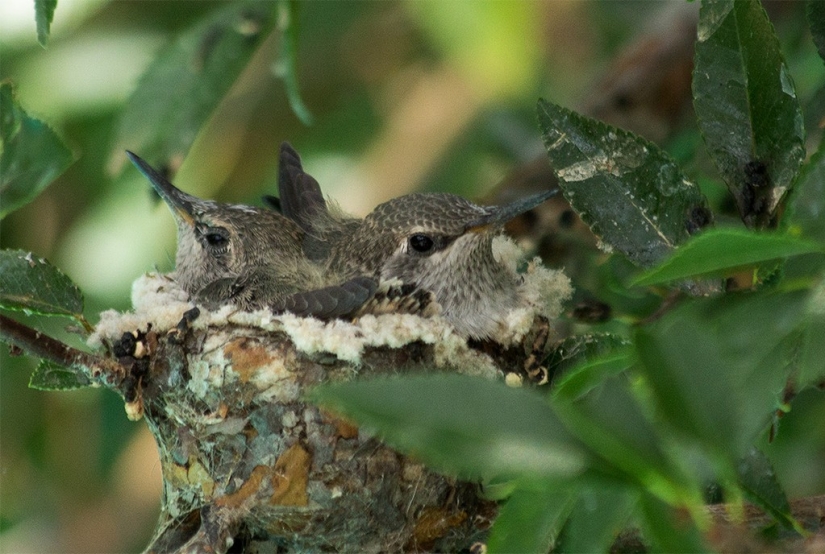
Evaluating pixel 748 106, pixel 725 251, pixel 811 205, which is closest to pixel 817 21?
pixel 748 106

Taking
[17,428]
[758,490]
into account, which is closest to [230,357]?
[758,490]

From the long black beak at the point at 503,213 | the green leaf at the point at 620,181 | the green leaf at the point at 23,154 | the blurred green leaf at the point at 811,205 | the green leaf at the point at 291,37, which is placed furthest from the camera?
the long black beak at the point at 503,213

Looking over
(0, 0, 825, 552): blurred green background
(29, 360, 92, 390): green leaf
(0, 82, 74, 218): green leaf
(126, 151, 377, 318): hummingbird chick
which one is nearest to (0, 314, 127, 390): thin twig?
(29, 360, 92, 390): green leaf

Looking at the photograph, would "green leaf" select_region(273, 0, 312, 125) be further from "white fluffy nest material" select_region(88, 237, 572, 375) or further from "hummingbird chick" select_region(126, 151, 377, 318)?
"white fluffy nest material" select_region(88, 237, 572, 375)

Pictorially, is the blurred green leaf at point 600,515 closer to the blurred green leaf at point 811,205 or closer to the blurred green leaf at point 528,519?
the blurred green leaf at point 528,519

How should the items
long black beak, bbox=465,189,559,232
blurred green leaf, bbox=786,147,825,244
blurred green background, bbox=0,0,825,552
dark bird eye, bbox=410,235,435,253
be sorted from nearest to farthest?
blurred green leaf, bbox=786,147,825,244 → long black beak, bbox=465,189,559,232 → dark bird eye, bbox=410,235,435,253 → blurred green background, bbox=0,0,825,552

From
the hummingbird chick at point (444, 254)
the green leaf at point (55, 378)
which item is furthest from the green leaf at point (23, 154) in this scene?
the hummingbird chick at point (444, 254)

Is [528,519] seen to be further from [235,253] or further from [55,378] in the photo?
[235,253]
